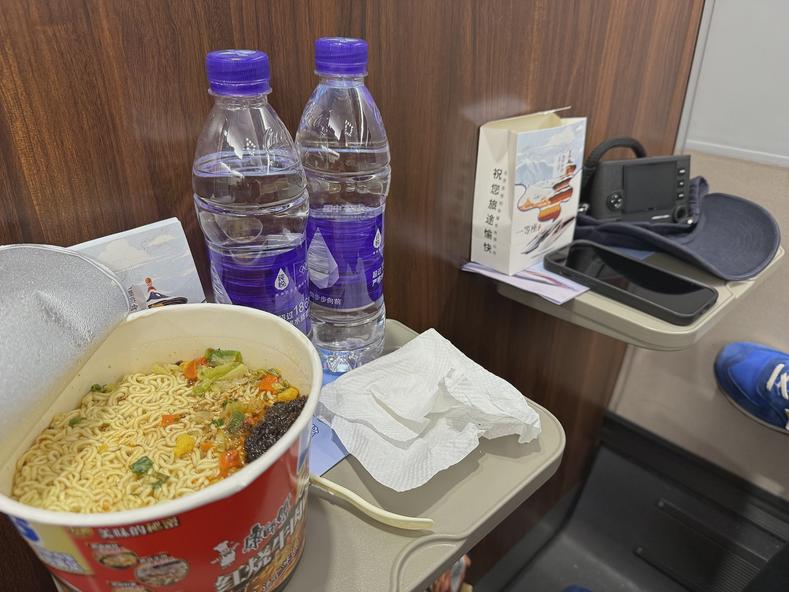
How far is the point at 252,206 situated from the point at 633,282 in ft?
2.00

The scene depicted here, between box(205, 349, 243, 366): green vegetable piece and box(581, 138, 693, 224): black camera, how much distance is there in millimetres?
747

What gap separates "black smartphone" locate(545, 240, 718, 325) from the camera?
0.85 m

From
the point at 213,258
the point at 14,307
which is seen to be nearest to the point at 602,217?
the point at 213,258

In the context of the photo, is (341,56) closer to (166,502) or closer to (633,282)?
(166,502)

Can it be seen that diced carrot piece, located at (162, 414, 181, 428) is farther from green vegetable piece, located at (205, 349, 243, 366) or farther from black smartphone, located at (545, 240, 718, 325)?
black smartphone, located at (545, 240, 718, 325)

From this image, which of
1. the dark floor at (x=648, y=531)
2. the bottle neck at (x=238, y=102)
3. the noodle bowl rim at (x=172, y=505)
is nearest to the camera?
the noodle bowl rim at (x=172, y=505)

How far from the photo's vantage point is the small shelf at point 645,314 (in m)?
0.82

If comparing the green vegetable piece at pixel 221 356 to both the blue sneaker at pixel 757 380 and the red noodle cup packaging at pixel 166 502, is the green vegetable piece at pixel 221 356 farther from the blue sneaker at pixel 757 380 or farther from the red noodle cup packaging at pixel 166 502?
the blue sneaker at pixel 757 380

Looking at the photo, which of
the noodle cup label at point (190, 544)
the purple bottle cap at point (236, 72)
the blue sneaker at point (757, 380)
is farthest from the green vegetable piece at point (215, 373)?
the blue sneaker at point (757, 380)

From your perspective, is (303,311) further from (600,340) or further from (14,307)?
(600,340)

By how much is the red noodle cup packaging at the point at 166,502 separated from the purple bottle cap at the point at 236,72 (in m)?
0.19

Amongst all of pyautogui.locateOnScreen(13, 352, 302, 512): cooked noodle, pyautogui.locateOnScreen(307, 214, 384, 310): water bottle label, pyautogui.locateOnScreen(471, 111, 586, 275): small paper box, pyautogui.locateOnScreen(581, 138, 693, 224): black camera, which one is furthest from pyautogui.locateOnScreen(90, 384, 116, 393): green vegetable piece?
pyautogui.locateOnScreen(581, 138, 693, 224): black camera

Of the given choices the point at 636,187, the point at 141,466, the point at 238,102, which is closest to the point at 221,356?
the point at 141,466

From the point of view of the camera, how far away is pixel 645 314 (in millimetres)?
859
